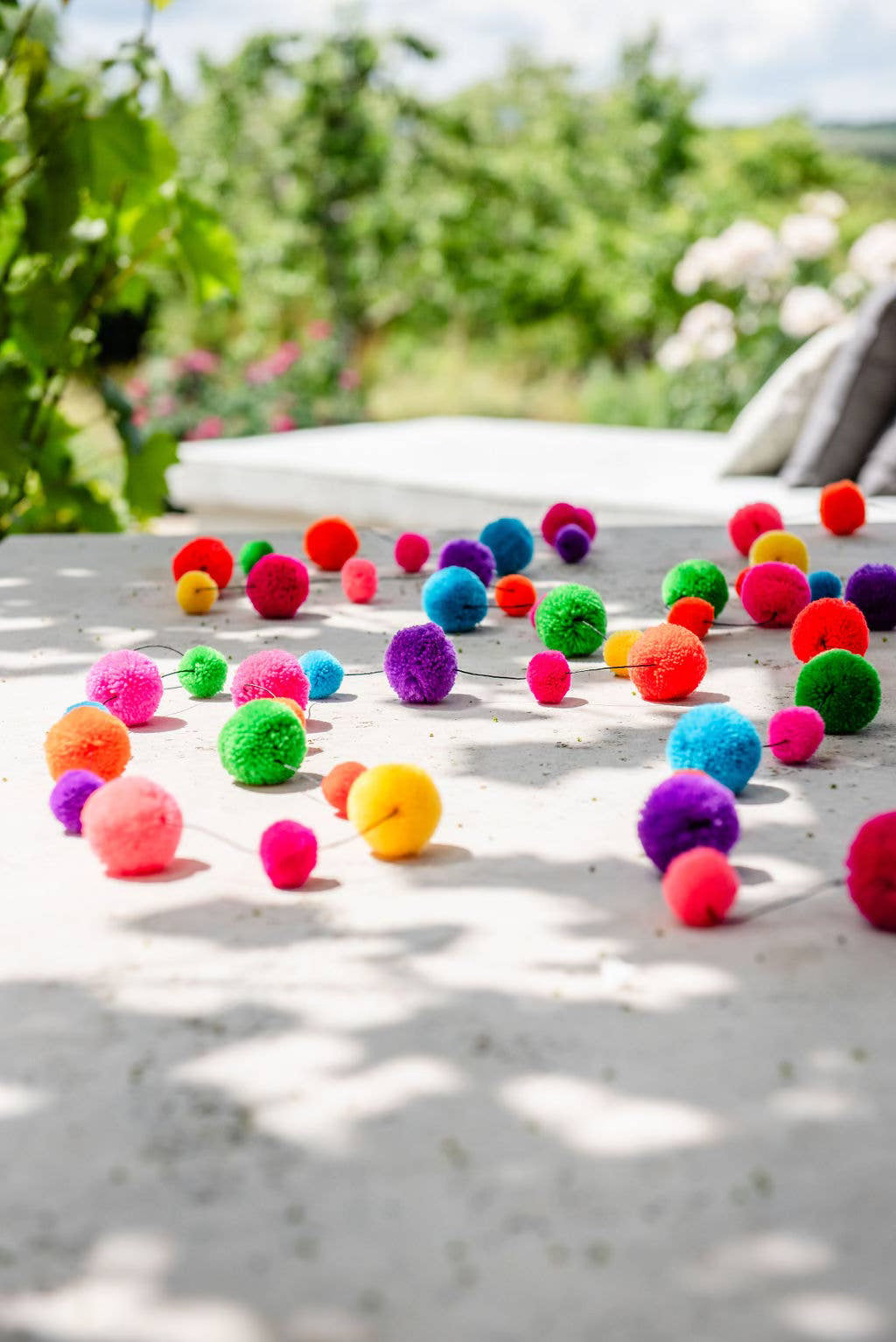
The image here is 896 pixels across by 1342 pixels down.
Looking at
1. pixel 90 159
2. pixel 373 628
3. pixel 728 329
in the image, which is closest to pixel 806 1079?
pixel 373 628

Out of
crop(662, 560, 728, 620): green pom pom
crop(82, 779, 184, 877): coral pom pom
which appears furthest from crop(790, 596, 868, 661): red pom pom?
crop(82, 779, 184, 877): coral pom pom

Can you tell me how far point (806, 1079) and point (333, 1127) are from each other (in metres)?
0.33

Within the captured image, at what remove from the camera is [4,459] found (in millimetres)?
2730

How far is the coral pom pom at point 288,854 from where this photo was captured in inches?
46.5

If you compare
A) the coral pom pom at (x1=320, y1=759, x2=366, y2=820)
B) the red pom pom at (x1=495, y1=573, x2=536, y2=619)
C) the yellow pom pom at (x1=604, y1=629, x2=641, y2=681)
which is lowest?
the red pom pom at (x1=495, y1=573, x2=536, y2=619)

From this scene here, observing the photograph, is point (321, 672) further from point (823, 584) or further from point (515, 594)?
point (823, 584)

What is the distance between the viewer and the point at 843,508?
2.91 meters

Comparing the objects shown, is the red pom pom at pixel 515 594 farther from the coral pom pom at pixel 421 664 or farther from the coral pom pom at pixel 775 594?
the coral pom pom at pixel 421 664

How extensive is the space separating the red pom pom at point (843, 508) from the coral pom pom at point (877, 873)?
74.8 inches

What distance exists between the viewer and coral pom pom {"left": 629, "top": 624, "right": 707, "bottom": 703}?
176cm

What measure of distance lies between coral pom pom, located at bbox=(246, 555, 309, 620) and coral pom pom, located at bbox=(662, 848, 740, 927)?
49.8 inches

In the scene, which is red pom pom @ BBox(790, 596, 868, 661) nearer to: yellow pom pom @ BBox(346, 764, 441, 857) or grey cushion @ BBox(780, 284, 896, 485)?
yellow pom pom @ BBox(346, 764, 441, 857)

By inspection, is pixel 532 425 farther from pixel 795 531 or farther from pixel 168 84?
pixel 168 84

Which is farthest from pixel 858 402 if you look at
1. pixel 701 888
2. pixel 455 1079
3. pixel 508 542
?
pixel 455 1079
